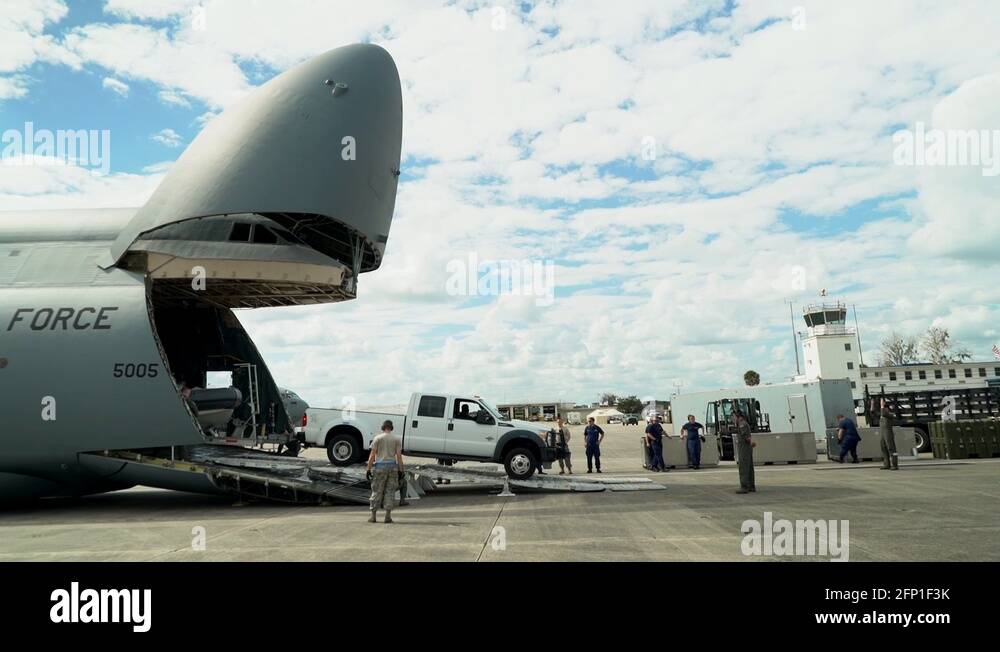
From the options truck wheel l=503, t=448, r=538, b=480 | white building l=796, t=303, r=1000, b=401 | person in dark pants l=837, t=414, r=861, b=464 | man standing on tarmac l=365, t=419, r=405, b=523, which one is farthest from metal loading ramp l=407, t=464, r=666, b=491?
white building l=796, t=303, r=1000, b=401

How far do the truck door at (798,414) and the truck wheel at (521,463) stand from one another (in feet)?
41.3

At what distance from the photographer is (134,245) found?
12.1 meters

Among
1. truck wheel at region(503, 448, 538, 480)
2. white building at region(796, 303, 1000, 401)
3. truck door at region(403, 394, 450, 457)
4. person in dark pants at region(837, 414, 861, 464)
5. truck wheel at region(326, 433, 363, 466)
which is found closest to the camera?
truck wheel at region(503, 448, 538, 480)

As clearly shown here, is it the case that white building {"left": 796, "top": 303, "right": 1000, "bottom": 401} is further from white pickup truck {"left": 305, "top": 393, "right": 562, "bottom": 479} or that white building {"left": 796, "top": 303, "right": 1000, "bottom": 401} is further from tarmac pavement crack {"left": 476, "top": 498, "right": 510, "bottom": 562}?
tarmac pavement crack {"left": 476, "top": 498, "right": 510, "bottom": 562}

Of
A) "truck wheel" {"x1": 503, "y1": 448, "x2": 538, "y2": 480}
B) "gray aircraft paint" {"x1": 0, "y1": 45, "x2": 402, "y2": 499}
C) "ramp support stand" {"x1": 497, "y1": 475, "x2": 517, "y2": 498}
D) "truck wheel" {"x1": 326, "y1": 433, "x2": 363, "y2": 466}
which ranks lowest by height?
"ramp support stand" {"x1": 497, "y1": 475, "x2": 517, "y2": 498}

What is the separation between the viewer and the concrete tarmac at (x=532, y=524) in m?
7.02

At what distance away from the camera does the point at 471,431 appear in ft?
48.3

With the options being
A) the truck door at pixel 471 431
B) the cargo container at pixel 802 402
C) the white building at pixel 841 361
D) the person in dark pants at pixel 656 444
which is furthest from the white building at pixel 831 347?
the truck door at pixel 471 431

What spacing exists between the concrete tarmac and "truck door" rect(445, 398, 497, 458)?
0.91 metres

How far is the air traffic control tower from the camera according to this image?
1847 inches

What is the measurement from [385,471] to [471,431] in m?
5.21

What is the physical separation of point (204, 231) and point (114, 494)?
739 cm
